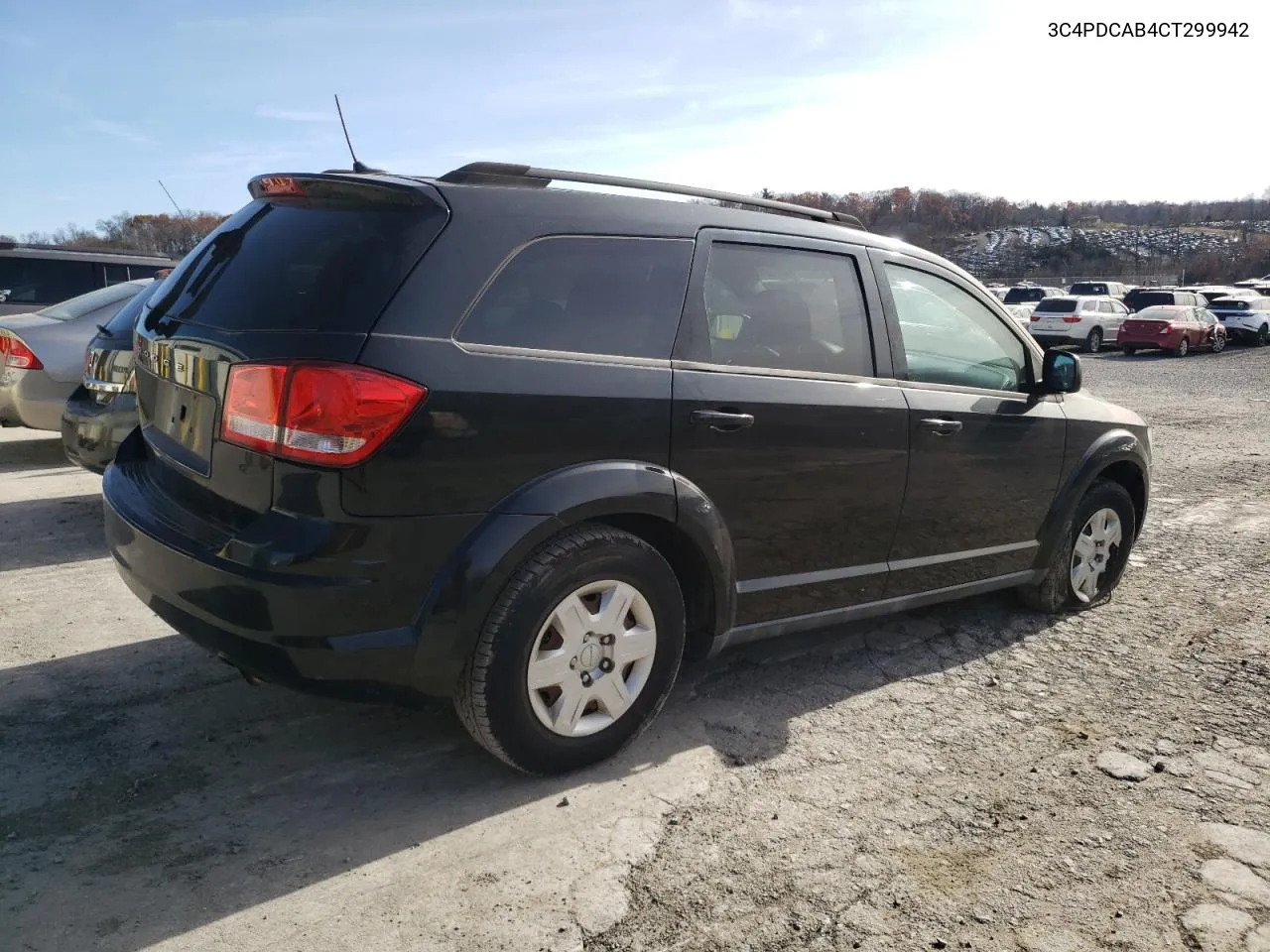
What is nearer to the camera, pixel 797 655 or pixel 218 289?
pixel 218 289

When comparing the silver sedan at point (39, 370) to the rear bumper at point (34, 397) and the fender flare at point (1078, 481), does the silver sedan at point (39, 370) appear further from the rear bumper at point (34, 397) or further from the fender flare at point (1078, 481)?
the fender flare at point (1078, 481)

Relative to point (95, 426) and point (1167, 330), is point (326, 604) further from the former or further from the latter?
point (1167, 330)

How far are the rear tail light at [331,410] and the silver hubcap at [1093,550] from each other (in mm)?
3722

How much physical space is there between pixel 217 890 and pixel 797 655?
2553mm

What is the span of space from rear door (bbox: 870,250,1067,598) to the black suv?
3 centimetres

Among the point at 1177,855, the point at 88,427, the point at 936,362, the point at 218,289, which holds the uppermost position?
the point at 218,289

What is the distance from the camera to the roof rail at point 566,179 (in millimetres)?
3107

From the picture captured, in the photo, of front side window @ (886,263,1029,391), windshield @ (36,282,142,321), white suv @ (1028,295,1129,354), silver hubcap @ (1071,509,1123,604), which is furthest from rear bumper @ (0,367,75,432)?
white suv @ (1028,295,1129,354)

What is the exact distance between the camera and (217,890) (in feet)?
8.39

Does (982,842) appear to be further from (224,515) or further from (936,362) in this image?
(224,515)

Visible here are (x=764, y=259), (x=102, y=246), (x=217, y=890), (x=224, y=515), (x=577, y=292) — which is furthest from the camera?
(x=102, y=246)

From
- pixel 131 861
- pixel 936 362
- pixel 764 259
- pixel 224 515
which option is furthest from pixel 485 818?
pixel 936 362

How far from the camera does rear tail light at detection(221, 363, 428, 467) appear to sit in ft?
8.63

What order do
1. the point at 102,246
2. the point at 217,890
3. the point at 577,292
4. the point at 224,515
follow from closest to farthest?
the point at 217,890
the point at 224,515
the point at 577,292
the point at 102,246
